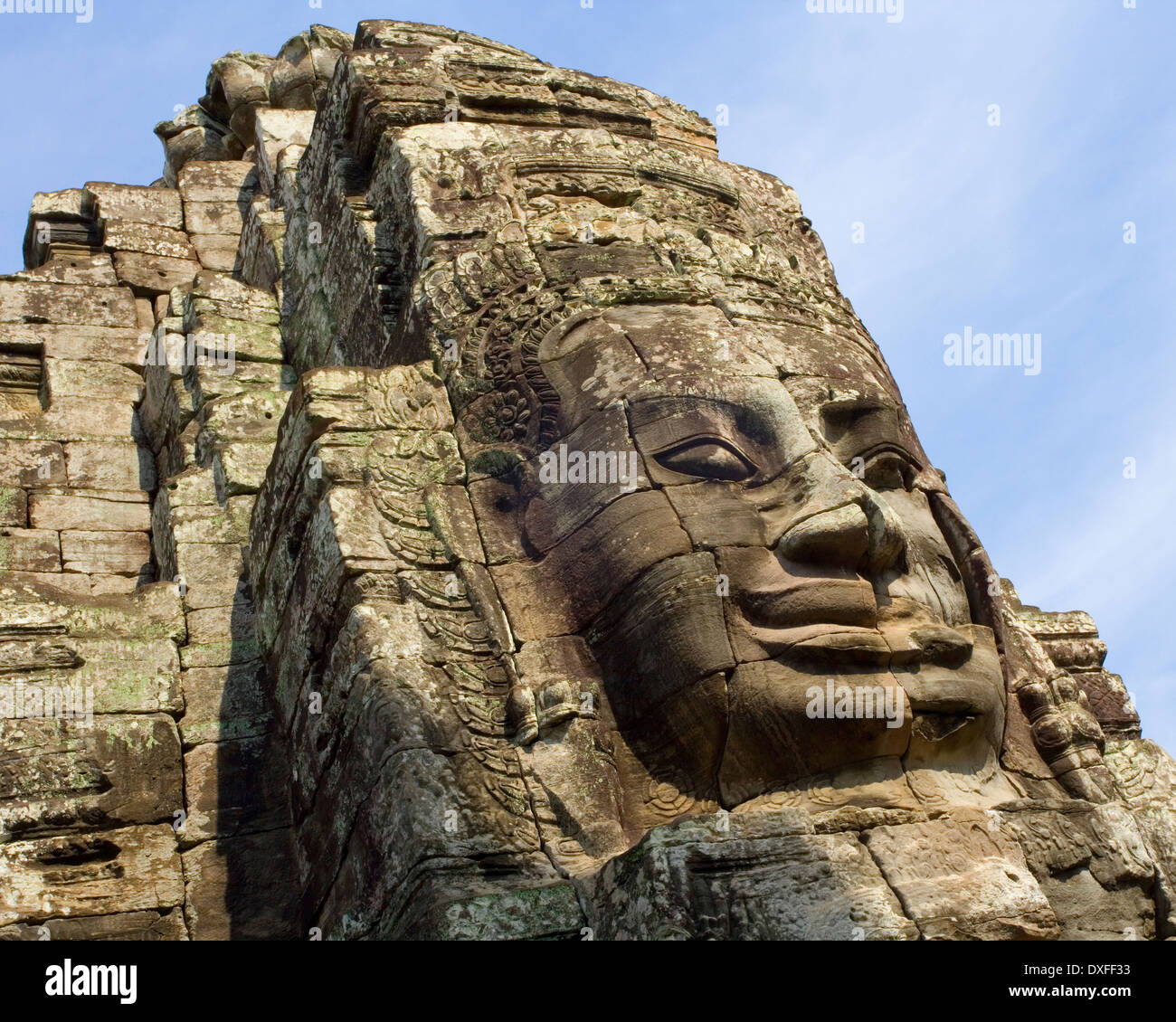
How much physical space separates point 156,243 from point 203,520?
15.4 ft

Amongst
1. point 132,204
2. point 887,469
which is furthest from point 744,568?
point 132,204

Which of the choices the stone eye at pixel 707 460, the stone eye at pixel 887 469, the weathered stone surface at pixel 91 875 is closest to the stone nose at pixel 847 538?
the stone eye at pixel 707 460

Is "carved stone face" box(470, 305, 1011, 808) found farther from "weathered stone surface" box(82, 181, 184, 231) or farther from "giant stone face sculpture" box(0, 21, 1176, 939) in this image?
"weathered stone surface" box(82, 181, 184, 231)

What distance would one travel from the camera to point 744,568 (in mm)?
5699

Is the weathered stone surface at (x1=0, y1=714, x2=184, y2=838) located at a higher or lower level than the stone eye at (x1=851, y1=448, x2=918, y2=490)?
lower

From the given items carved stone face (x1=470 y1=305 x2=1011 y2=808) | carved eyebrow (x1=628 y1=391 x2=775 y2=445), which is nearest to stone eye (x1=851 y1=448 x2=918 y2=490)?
carved stone face (x1=470 y1=305 x2=1011 y2=808)

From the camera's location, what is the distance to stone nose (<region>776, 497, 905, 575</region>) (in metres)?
5.71

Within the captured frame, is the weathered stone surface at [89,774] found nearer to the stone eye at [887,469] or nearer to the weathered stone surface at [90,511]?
the weathered stone surface at [90,511]

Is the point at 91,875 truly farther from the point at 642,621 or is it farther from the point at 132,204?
the point at 132,204

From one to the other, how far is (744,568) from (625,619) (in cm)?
51

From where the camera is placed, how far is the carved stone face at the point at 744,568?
539cm

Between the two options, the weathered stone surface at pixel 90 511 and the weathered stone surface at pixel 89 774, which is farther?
the weathered stone surface at pixel 90 511

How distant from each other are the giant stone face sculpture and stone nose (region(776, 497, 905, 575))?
0.01 metres

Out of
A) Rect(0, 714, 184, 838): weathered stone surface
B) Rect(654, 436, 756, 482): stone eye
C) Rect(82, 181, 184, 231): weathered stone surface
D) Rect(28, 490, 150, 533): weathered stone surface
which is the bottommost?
Rect(0, 714, 184, 838): weathered stone surface
